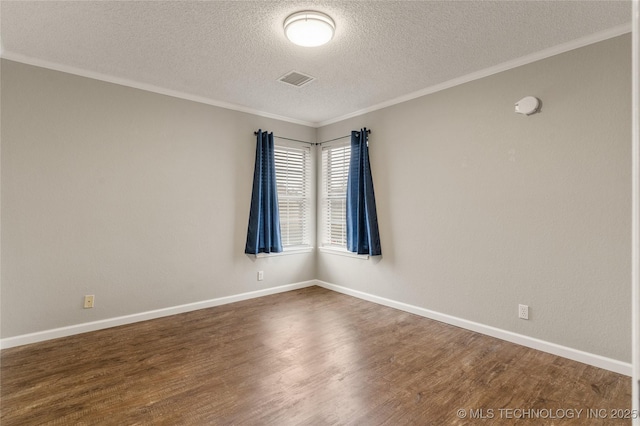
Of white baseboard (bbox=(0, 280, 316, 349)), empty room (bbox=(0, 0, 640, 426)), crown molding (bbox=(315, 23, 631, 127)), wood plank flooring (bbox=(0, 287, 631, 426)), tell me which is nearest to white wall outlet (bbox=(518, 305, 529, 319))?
empty room (bbox=(0, 0, 640, 426))

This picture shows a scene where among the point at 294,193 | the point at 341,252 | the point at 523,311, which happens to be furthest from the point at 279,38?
the point at 523,311

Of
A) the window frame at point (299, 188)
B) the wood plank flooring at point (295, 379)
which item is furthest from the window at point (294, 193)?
the wood plank flooring at point (295, 379)

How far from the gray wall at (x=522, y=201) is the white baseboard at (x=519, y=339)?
0.05m

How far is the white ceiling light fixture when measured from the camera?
7.24ft

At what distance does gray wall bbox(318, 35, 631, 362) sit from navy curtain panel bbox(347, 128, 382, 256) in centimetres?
19

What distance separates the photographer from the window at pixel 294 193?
472 centimetres

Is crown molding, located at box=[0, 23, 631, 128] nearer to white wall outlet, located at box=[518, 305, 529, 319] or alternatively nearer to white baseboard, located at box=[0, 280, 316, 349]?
white wall outlet, located at box=[518, 305, 529, 319]

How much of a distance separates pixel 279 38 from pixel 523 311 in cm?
315

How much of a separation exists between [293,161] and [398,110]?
172cm

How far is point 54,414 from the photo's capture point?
74.1 inches

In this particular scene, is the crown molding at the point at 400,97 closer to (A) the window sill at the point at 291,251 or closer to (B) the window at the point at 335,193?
(B) the window at the point at 335,193

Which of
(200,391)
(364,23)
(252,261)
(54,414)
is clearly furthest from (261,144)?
(54,414)

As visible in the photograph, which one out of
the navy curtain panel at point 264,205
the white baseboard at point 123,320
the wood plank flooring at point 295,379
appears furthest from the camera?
the navy curtain panel at point 264,205

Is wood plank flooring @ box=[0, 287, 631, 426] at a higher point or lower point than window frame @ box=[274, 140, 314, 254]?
lower
